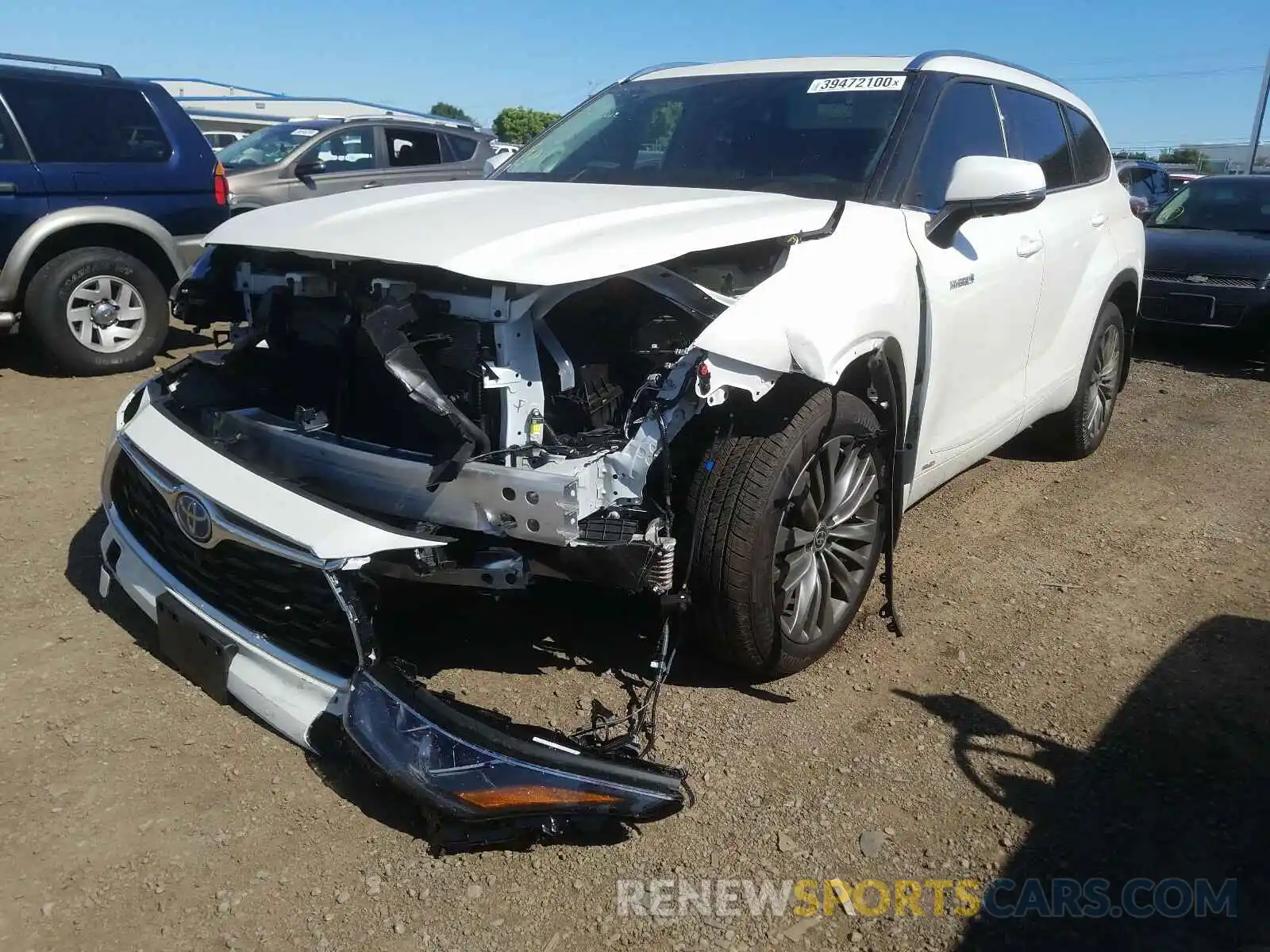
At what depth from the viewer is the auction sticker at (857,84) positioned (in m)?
3.64

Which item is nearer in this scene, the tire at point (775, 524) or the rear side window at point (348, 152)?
the tire at point (775, 524)

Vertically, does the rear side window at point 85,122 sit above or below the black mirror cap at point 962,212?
above

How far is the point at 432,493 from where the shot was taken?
2.51m

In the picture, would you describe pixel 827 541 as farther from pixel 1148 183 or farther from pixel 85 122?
pixel 1148 183

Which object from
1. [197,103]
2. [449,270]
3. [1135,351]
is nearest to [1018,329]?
[449,270]

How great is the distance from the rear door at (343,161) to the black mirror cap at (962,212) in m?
7.80

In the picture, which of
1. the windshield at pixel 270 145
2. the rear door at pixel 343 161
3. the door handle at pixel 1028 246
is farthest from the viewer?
the windshield at pixel 270 145

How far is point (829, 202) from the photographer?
10.5 feet

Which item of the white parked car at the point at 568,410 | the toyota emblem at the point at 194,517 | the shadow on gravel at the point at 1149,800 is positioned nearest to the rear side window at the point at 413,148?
the white parked car at the point at 568,410

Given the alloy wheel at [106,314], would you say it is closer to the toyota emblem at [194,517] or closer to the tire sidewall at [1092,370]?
the toyota emblem at [194,517]

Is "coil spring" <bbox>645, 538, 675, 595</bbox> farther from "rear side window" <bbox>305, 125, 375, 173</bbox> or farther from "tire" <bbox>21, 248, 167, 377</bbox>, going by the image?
"rear side window" <bbox>305, 125, 375, 173</bbox>

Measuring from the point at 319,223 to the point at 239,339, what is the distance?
527 millimetres

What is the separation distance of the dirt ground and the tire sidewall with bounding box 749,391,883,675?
0.58ft

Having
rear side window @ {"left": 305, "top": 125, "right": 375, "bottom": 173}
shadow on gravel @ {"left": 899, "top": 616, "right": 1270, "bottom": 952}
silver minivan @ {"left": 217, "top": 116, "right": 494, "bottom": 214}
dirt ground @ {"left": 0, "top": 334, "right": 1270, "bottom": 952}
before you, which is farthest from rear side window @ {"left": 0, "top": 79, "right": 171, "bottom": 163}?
shadow on gravel @ {"left": 899, "top": 616, "right": 1270, "bottom": 952}
